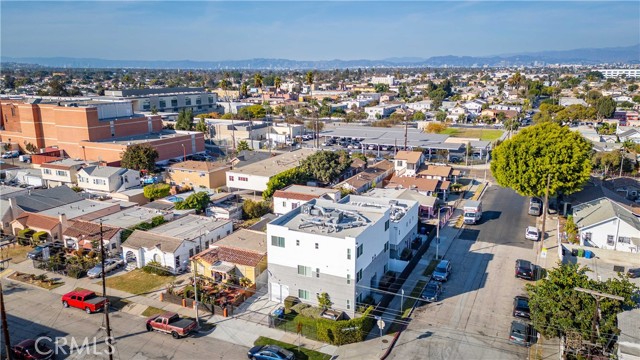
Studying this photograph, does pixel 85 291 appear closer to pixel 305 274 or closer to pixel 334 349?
pixel 305 274

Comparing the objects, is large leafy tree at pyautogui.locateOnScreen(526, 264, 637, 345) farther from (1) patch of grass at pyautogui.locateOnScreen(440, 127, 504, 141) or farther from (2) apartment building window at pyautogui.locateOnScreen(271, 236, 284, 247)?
(1) patch of grass at pyautogui.locateOnScreen(440, 127, 504, 141)

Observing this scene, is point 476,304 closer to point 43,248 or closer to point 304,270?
point 304,270

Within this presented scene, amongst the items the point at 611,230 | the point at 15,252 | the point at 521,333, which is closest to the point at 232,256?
the point at 521,333

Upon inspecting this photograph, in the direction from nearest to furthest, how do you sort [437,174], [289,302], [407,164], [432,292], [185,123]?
[289,302], [432,292], [437,174], [407,164], [185,123]

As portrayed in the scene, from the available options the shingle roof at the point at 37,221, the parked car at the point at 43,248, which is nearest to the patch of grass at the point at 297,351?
the parked car at the point at 43,248

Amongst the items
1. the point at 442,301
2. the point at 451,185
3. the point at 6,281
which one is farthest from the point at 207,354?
the point at 451,185

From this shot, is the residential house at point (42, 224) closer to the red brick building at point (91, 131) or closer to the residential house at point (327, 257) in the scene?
the residential house at point (327, 257)

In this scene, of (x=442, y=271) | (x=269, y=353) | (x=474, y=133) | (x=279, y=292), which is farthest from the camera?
(x=474, y=133)
